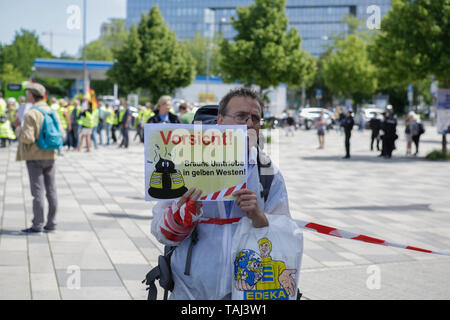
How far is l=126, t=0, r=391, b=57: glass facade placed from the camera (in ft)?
453

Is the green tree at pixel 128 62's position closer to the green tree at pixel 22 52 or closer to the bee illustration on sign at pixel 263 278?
the bee illustration on sign at pixel 263 278

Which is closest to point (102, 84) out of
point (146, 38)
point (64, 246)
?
point (146, 38)

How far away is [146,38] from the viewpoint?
134 feet

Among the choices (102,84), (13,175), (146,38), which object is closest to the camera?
(13,175)

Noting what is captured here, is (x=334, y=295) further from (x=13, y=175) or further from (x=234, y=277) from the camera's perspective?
(x=13, y=175)

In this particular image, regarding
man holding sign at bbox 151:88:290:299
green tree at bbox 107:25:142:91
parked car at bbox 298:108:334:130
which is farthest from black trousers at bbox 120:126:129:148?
parked car at bbox 298:108:334:130

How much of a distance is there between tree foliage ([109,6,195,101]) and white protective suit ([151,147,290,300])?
3739cm

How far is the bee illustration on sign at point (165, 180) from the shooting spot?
7.89 ft

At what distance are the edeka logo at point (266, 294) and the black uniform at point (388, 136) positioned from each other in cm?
2095

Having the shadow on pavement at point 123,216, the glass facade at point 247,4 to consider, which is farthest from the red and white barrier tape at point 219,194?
the glass facade at point 247,4

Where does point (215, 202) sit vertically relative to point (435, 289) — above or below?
above

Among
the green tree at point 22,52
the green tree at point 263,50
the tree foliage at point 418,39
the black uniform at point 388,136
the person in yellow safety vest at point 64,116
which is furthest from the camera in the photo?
the green tree at point 22,52

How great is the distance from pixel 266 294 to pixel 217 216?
367 millimetres
